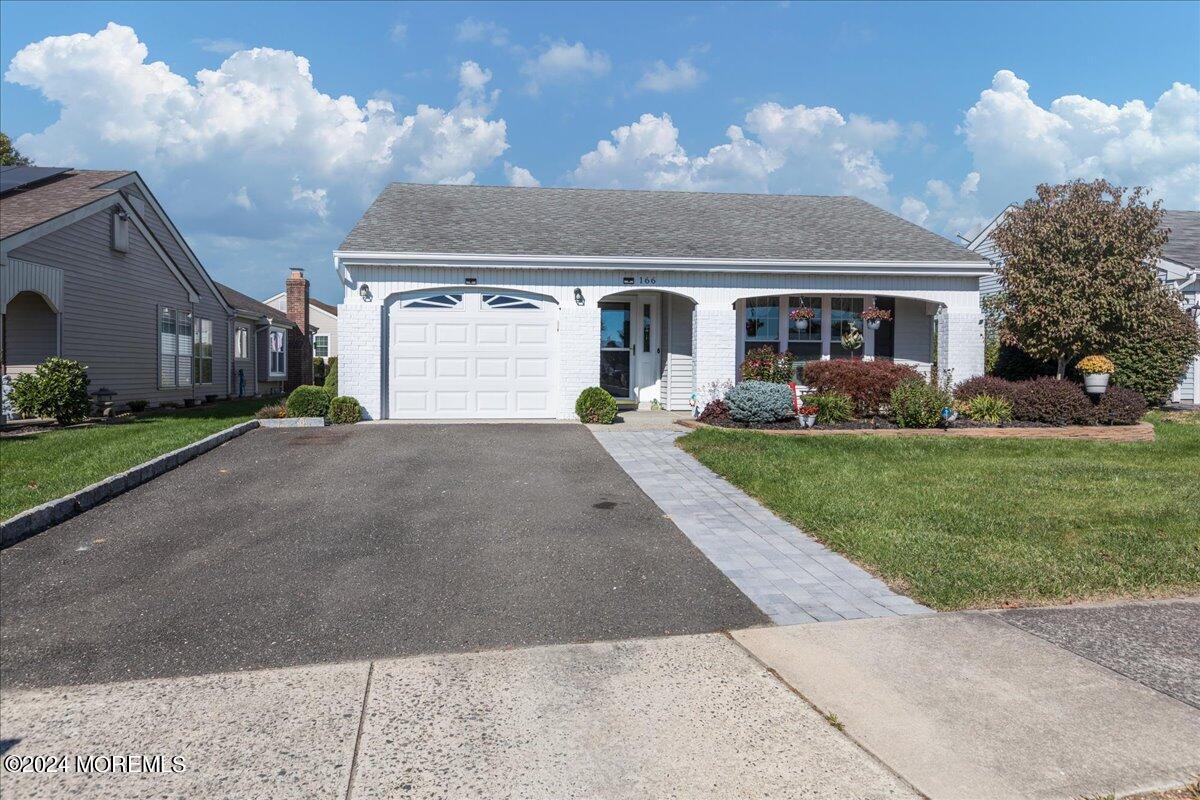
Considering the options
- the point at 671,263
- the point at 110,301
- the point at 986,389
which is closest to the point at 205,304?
the point at 110,301

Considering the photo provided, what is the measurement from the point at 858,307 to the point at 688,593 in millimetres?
13370

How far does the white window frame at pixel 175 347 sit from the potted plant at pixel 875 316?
17153 millimetres

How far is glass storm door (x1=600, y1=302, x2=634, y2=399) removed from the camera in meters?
17.4

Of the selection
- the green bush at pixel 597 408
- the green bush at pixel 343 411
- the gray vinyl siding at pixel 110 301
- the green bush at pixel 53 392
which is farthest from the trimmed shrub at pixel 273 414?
the green bush at pixel 597 408

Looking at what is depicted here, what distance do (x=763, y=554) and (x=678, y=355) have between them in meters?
11.1

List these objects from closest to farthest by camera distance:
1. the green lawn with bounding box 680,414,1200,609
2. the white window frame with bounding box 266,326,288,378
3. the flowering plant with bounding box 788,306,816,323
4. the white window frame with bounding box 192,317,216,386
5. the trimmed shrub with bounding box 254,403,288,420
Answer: the green lawn with bounding box 680,414,1200,609 < the trimmed shrub with bounding box 254,403,288,420 < the flowering plant with bounding box 788,306,816,323 < the white window frame with bounding box 192,317,216,386 < the white window frame with bounding box 266,326,288,378

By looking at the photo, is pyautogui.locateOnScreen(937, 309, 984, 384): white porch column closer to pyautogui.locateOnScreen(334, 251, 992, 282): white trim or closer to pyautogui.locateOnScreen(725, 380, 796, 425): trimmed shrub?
pyautogui.locateOnScreen(334, 251, 992, 282): white trim

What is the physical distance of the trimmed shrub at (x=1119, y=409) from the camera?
13078 millimetres

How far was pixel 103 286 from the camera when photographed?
53.3ft

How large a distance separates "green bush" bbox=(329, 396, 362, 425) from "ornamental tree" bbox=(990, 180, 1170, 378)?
13.4m

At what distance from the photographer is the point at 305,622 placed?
4.48 m

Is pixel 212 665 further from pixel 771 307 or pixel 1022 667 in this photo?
pixel 771 307

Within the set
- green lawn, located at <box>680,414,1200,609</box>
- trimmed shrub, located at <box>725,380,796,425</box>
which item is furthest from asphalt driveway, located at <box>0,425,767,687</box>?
trimmed shrub, located at <box>725,380,796,425</box>

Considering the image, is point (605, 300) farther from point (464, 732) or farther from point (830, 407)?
point (464, 732)
